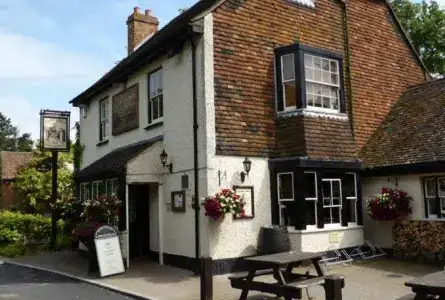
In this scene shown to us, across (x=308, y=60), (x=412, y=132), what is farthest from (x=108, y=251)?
(x=412, y=132)

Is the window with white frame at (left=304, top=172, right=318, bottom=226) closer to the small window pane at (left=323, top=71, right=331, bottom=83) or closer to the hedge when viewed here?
the small window pane at (left=323, top=71, right=331, bottom=83)

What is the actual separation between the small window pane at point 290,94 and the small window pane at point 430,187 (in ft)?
13.6

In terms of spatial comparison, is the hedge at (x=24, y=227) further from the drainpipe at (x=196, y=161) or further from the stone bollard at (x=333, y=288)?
the stone bollard at (x=333, y=288)

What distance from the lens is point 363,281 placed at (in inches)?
406

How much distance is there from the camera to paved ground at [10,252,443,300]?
9148 millimetres

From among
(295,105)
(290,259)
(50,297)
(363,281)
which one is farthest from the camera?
(295,105)

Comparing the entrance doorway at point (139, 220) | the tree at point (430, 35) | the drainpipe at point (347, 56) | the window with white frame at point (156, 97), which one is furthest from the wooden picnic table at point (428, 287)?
the tree at point (430, 35)

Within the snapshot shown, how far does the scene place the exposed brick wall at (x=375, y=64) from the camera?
15.1 metres

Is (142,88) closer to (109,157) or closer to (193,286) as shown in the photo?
(109,157)

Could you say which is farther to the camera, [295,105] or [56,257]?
[56,257]

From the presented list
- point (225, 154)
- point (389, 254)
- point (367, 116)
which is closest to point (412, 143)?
point (367, 116)

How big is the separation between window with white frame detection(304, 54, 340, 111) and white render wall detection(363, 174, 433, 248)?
2487 mm

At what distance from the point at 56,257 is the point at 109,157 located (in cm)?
386

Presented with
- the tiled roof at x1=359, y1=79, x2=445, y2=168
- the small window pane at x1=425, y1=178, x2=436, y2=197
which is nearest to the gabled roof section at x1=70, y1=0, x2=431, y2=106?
the tiled roof at x1=359, y1=79, x2=445, y2=168
